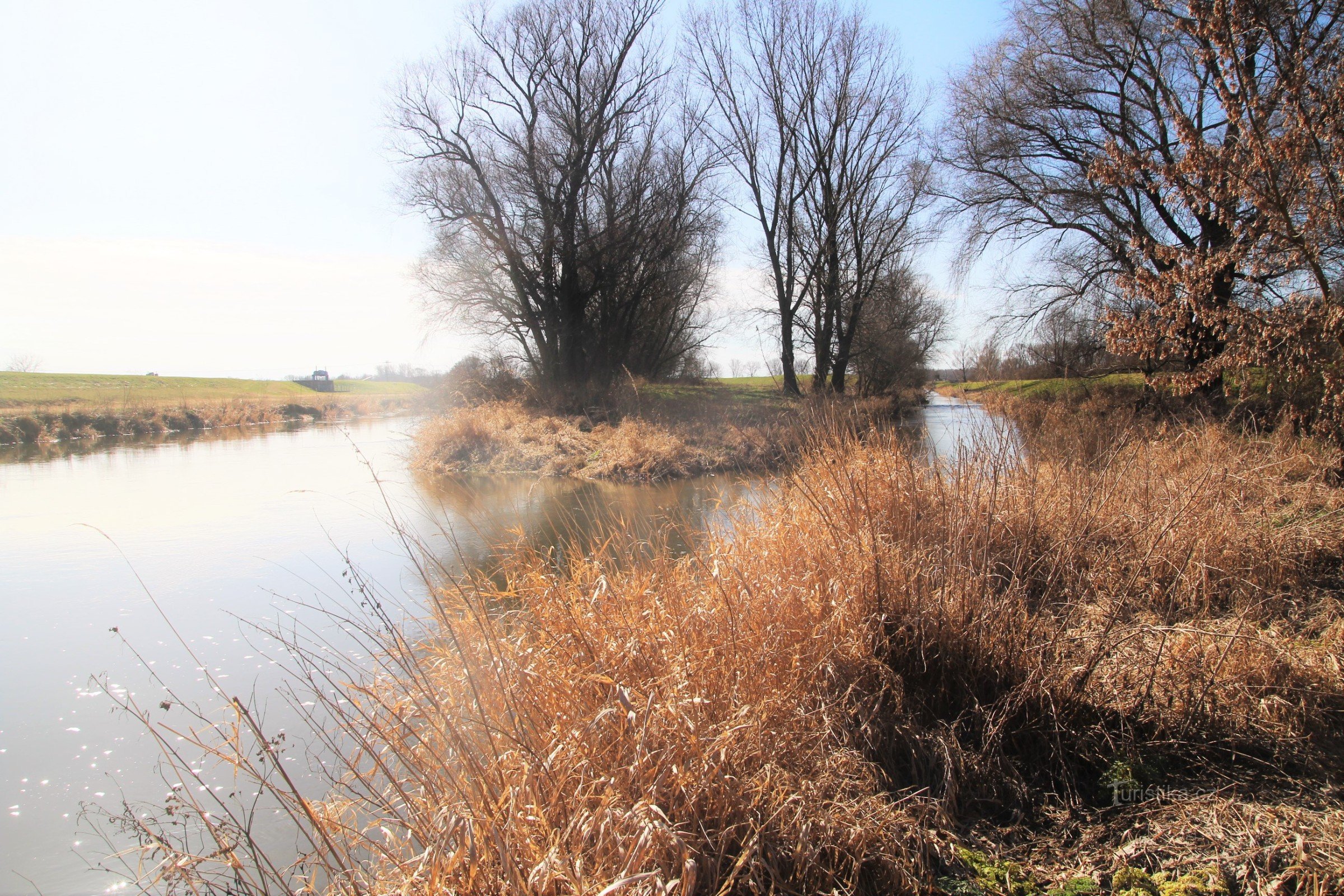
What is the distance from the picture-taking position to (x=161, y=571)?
7.36 m

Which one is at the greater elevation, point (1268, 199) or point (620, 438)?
point (1268, 199)

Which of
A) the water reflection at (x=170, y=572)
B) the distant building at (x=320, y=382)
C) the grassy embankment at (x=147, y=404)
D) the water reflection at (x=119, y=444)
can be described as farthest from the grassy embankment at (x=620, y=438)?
the distant building at (x=320, y=382)

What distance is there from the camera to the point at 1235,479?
5.31 meters

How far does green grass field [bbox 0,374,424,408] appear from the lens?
27641mm

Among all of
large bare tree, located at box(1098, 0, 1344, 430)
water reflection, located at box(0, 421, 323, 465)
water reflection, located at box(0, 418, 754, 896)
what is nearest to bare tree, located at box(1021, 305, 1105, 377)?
large bare tree, located at box(1098, 0, 1344, 430)

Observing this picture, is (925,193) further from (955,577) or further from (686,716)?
(686,716)

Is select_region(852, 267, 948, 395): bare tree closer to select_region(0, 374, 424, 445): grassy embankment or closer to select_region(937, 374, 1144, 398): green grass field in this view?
select_region(937, 374, 1144, 398): green grass field

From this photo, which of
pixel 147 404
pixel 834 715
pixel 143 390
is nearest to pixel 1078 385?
pixel 834 715

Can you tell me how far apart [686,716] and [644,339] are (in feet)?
83.7

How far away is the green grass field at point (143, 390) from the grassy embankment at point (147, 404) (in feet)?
0.21

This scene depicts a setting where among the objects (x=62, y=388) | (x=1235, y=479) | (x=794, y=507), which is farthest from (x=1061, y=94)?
(x=62, y=388)

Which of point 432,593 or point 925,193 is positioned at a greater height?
point 925,193

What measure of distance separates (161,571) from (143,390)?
112 feet

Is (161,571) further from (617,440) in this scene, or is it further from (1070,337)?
(1070,337)
